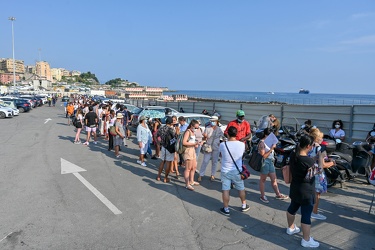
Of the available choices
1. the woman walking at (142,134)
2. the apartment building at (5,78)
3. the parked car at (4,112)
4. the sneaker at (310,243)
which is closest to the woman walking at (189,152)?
the woman walking at (142,134)

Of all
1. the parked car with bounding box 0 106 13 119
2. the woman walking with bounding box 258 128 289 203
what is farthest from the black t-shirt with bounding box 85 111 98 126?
the parked car with bounding box 0 106 13 119

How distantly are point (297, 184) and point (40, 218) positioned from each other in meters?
4.37

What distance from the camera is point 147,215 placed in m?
5.10

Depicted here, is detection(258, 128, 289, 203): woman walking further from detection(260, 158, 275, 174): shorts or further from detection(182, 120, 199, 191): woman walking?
detection(182, 120, 199, 191): woman walking

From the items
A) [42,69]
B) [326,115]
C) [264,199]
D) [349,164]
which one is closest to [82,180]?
[264,199]

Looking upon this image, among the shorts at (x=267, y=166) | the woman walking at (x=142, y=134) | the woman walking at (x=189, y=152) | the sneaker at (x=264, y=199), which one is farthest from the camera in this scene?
the woman walking at (x=142, y=134)

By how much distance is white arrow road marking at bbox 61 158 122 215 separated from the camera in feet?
17.8

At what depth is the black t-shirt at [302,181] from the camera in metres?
3.96

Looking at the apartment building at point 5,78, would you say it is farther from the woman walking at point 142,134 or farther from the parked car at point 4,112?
the woman walking at point 142,134

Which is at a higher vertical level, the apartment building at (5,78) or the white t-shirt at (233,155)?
the apartment building at (5,78)

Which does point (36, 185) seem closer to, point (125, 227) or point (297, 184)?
point (125, 227)

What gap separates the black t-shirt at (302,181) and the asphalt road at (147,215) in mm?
751

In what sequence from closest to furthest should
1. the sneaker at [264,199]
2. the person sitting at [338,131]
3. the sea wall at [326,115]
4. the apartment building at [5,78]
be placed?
the sneaker at [264,199]
the person sitting at [338,131]
the sea wall at [326,115]
the apartment building at [5,78]

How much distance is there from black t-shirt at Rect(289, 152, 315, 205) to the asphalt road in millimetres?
751
